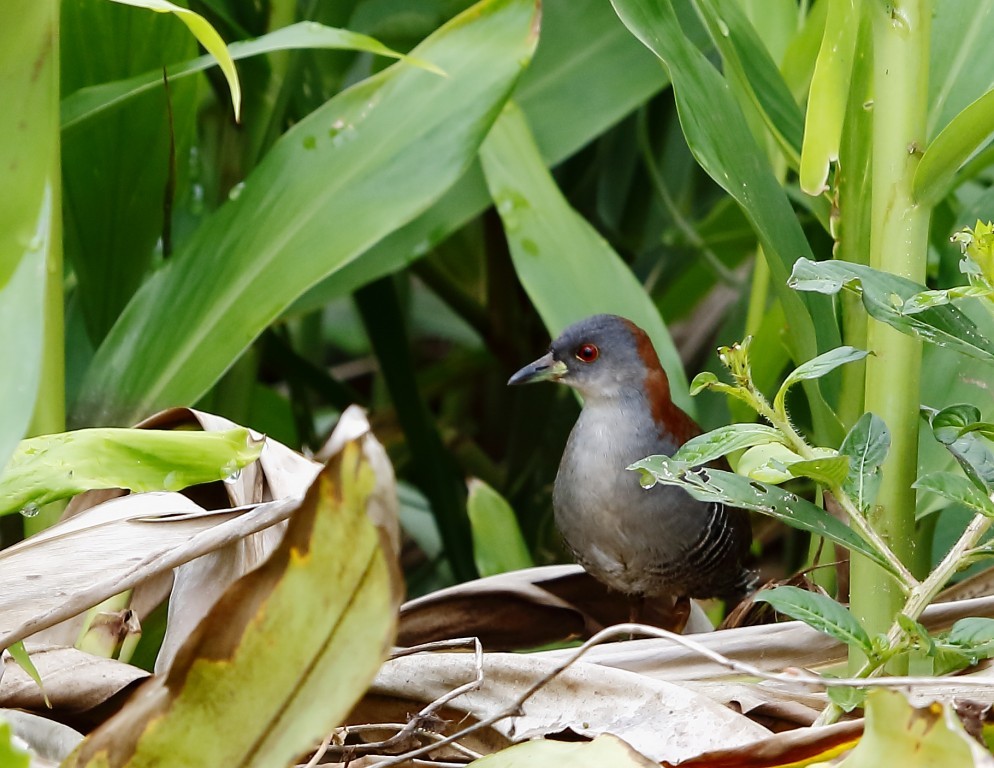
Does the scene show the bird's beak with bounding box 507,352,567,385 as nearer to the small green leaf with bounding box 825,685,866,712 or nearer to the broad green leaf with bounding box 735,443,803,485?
the broad green leaf with bounding box 735,443,803,485

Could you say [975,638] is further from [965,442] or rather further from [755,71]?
[755,71]

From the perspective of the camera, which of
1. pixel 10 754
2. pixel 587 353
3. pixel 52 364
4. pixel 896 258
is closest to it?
pixel 10 754

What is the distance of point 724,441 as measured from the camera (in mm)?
735

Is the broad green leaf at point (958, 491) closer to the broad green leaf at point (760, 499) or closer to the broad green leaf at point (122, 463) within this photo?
the broad green leaf at point (760, 499)

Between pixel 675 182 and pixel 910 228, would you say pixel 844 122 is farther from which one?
pixel 675 182

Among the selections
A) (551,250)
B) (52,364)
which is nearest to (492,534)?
(551,250)

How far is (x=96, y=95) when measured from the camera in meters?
1.20

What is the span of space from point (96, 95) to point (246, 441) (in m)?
0.58

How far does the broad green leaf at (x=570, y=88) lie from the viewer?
1.57 meters

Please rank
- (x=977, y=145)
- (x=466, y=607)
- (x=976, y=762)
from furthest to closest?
1. (x=466, y=607)
2. (x=977, y=145)
3. (x=976, y=762)

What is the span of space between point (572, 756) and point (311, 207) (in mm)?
769

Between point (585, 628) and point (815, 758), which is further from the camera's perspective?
point (585, 628)

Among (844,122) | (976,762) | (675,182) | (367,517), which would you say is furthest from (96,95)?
(675,182)

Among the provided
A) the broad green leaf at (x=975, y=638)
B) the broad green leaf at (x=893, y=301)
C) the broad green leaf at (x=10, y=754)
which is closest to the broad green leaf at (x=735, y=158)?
the broad green leaf at (x=893, y=301)
